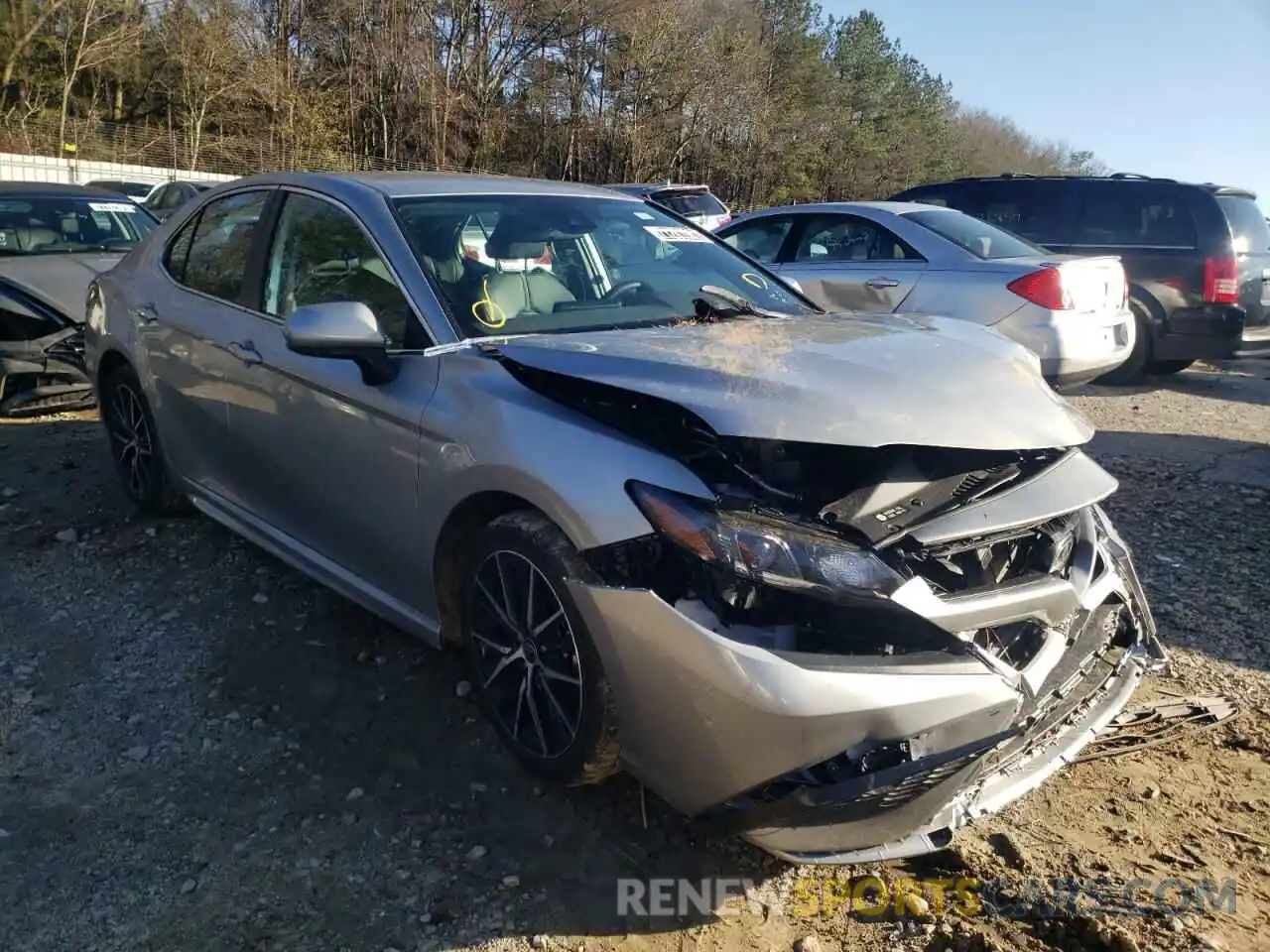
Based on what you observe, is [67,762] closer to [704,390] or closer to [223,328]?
[223,328]

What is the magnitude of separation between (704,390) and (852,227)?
597 cm

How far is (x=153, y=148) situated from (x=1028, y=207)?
25.5 m

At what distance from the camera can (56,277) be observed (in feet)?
22.2

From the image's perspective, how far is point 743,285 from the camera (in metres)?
3.81

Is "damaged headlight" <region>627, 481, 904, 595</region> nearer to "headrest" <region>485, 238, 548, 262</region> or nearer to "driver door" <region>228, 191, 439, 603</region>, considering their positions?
"driver door" <region>228, 191, 439, 603</region>

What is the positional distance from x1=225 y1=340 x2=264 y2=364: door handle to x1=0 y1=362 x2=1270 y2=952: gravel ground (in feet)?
3.19

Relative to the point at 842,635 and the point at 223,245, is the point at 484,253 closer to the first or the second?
the point at 223,245

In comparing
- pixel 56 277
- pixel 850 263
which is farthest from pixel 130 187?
pixel 850 263

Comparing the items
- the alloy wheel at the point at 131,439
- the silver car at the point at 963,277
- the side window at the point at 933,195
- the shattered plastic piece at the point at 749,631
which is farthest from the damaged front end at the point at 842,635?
the side window at the point at 933,195

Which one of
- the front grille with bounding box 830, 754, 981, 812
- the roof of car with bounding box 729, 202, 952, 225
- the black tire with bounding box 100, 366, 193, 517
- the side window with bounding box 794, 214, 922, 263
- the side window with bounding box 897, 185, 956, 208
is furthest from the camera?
the side window with bounding box 897, 185, 956, 208

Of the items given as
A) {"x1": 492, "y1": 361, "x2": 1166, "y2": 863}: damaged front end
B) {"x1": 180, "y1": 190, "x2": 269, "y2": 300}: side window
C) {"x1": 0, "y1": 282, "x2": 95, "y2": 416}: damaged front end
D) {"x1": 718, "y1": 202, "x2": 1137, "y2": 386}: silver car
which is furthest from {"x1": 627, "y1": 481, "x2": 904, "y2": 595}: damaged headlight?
{"x1": 0, "y1": 282, "x2": 95, "y2": 416}: damaged front end

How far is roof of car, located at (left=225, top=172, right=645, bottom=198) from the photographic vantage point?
140 inches

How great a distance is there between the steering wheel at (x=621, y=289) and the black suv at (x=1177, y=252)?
668 cm

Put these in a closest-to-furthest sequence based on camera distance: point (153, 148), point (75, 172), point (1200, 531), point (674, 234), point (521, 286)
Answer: point (521, 286) < point (674, 234) < point (1200, 531) < point (75, 172) < point (153, 148)
